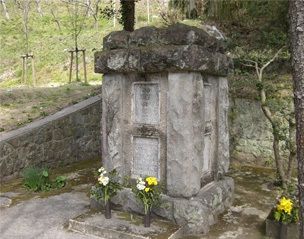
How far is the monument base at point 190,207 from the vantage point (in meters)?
5.04

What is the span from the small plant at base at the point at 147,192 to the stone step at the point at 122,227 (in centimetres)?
27

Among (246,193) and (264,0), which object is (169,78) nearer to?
(246,193)

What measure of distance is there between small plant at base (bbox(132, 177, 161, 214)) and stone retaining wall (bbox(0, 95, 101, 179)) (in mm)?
3502

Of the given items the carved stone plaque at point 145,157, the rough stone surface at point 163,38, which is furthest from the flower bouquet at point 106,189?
the rough stone surface at point 163,38

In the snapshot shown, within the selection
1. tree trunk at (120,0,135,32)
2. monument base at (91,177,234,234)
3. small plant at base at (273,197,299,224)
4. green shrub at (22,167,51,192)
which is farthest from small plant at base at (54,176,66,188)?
tree trunk at (120,0,135,32)

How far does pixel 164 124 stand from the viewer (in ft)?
17.3

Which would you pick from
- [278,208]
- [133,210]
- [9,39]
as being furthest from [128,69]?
[9,39]

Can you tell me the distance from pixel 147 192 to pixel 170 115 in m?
1.07

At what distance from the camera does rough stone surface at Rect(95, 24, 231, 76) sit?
4941mm

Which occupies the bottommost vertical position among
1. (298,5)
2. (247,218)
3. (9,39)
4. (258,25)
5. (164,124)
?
(247,218)

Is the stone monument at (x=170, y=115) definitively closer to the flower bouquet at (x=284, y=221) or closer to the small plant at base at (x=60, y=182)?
the flower bouquet at (x=284, y=221)

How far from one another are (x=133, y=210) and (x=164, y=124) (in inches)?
51.4

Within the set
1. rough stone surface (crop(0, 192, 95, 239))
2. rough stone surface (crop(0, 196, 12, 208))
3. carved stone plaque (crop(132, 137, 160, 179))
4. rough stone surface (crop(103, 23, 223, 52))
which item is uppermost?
rough stone surface (crop(103, 23, 223, 52))

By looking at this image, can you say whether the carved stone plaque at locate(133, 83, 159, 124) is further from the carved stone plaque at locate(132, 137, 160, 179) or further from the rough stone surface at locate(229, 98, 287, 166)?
the rough stone surface at locate(229, 98, 287, 166)
